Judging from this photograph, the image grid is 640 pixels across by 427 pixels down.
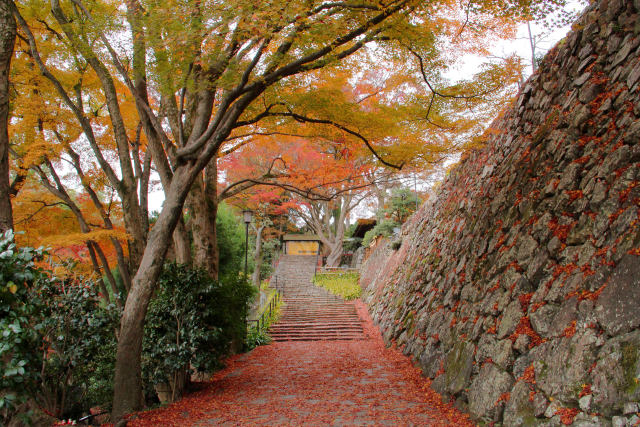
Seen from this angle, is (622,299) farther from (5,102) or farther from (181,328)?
(5,102)

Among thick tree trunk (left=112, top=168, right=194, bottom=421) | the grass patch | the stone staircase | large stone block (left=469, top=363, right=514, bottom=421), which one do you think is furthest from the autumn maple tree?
the grass patch

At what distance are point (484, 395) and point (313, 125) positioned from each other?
5573 millimetres

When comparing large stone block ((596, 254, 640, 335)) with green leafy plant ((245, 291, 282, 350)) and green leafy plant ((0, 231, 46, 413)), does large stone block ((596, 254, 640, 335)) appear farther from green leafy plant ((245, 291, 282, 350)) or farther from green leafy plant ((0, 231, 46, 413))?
green leafy plant ((245, 291, 282, 350))

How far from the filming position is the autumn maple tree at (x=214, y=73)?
5277 mm

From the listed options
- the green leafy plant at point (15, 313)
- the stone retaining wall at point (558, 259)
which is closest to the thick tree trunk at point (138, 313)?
the green leafy plant at point (15, 313)

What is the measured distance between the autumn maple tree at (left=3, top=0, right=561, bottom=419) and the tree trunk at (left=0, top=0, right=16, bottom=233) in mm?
930

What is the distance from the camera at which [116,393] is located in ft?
16.9

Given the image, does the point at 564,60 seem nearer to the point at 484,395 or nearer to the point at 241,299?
the point at 484,395

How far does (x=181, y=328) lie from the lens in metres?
6.09

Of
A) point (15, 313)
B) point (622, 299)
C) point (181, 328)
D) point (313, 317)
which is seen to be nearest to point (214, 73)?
point (181, 328)

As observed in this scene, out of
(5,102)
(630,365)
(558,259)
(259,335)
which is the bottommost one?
(259,335)

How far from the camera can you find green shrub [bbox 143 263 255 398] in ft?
19.4

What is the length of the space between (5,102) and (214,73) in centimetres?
282

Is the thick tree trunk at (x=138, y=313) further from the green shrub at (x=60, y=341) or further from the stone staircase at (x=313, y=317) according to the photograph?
the stone staircase at (x=313, y=317)
